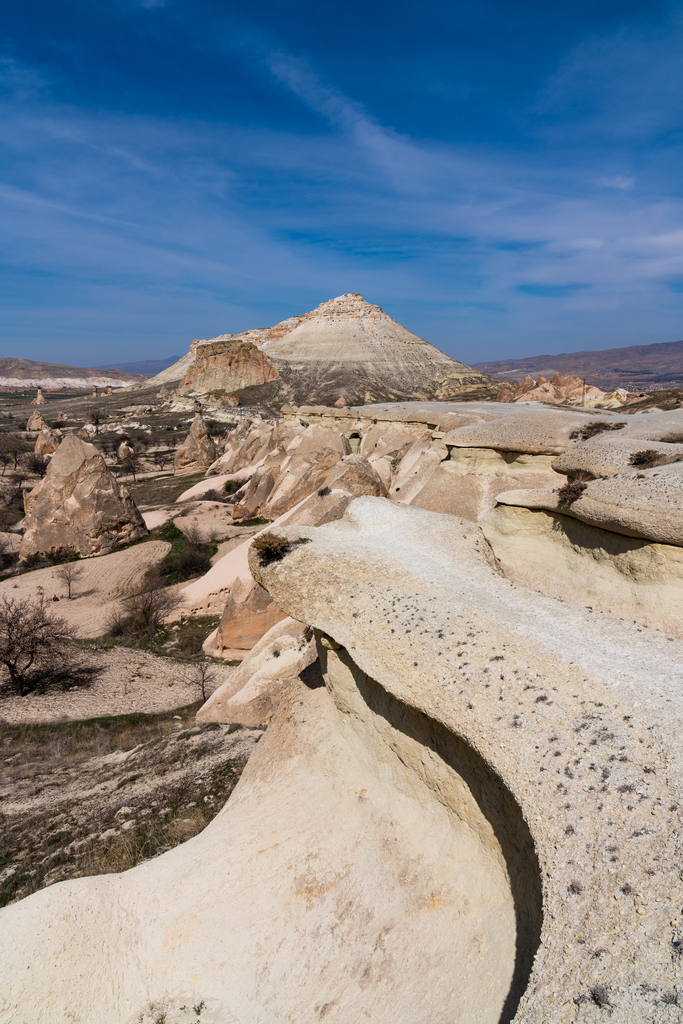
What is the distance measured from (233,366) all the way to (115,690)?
7185cm

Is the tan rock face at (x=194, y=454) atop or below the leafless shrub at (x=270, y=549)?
below

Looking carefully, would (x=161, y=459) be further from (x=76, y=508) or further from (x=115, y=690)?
(x=115, y=690)

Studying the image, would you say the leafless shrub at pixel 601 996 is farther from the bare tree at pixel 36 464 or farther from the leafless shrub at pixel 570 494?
the bare tree at pixel 36 464

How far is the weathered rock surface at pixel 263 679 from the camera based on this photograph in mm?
8539

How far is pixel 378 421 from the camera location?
916 inches

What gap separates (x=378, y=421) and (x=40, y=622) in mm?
16304

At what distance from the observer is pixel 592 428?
10.2m

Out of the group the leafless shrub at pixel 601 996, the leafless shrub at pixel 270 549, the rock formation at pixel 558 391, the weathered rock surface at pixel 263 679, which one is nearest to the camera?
the leafless shrub at pixel 601 996

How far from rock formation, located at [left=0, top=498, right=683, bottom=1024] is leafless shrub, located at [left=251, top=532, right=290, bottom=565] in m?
0.25

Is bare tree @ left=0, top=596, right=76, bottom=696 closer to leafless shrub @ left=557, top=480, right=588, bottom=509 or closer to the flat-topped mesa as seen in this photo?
leafless shrub @ left=557, top=480, right=588, bottom=509

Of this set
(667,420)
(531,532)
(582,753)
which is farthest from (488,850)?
(667,420)

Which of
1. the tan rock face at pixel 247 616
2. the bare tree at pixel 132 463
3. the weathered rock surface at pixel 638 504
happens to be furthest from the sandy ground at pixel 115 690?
the bare tree at pixel 132 463

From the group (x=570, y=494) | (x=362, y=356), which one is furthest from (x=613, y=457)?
(x=362, y=356)

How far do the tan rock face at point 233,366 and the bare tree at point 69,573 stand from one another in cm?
6242
